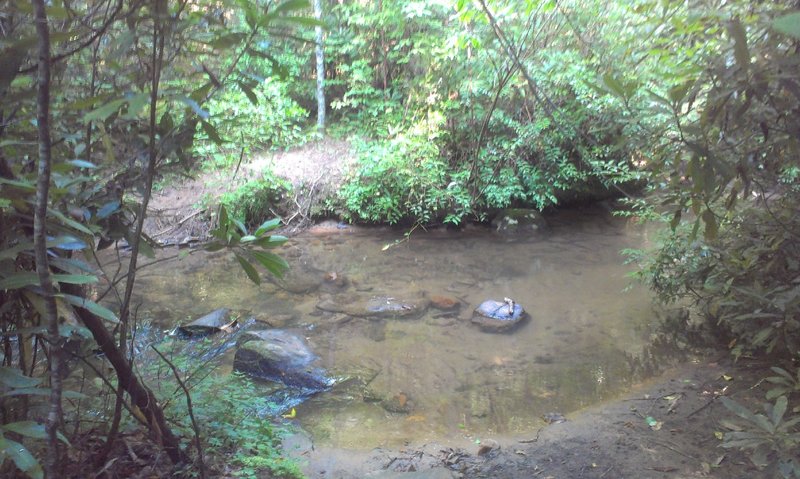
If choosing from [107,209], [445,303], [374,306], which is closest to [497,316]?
[445,303]

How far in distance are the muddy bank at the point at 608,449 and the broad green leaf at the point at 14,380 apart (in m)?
2.22

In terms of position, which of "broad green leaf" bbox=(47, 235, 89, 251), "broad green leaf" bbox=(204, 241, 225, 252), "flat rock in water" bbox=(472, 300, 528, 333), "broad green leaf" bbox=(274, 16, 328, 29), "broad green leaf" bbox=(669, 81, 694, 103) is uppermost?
"broad green leaf" bbox=(274, 16, 328, 29)

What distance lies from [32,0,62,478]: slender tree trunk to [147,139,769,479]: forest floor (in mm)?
1133

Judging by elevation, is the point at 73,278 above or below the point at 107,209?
below

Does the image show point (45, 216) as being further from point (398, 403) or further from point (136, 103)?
point (398, 403)

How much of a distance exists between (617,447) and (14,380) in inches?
132

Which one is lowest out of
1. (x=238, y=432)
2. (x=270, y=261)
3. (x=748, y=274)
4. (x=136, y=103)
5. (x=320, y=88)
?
(x=238, y=432)

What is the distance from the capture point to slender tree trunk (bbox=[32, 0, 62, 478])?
1.32m

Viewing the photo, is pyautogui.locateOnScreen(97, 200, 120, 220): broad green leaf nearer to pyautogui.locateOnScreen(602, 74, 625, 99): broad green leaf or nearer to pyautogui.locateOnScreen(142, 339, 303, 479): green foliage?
A: pyautogui.locateOnScreen(142, 339, 303, 479): green foliage

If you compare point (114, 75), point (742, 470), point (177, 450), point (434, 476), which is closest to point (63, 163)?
point (114, 75)

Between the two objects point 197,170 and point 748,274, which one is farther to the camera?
point 748,274

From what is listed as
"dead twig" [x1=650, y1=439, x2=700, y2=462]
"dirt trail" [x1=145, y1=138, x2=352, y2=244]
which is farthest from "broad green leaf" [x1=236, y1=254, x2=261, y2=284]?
"dirt trail" [x1=145, y1=138, x2=352, y2=244]

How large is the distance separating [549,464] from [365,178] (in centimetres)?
766

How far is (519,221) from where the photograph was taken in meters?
10.5
